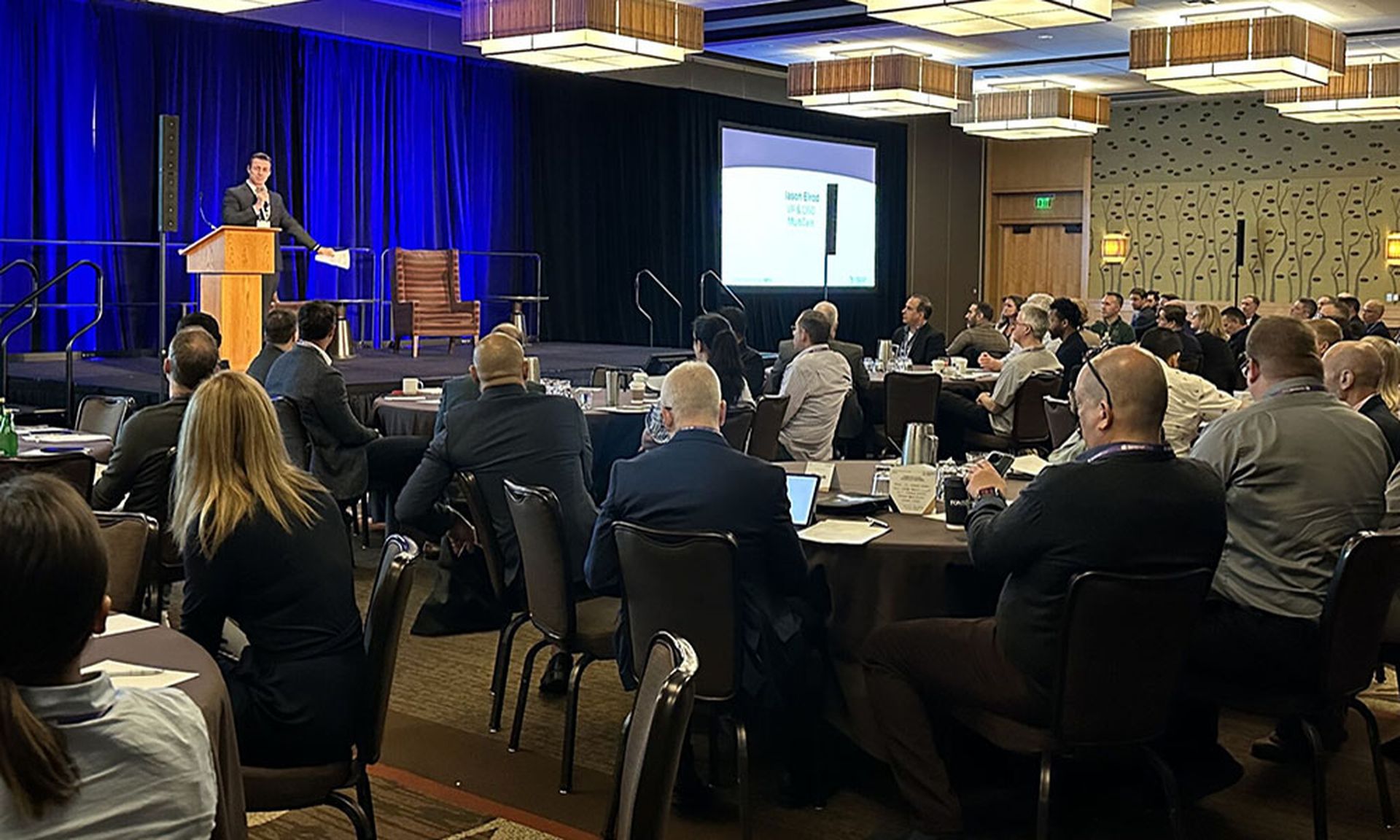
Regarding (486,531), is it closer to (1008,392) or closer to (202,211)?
(1008,392)

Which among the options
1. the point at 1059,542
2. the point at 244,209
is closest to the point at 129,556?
the point at 1059,542

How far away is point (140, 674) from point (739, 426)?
14.9 feet

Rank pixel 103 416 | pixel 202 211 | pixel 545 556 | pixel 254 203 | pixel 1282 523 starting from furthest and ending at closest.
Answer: pixel 202 211 < pixel 254 203 < pixel 103 416 < pixel 545 556 < pixel 1282 523

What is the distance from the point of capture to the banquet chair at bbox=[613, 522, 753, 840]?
11.6 ft

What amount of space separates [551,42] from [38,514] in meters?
8.75

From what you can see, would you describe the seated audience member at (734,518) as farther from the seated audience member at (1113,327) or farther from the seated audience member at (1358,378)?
the seated audience member at (1113,327)

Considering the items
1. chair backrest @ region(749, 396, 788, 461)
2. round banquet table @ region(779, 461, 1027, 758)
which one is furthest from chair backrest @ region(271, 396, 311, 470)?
round banquet table @ region(779, 461, 1027, 758)

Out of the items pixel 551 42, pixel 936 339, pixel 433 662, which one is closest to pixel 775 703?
pixel 433 662

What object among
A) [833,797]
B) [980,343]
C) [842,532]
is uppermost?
[980,343]

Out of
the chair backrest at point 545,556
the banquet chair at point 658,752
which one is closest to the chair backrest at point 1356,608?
the chair backrest at point 545,556

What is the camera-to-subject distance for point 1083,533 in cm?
321

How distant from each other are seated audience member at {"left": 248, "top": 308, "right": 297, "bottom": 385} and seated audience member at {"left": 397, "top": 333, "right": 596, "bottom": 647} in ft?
6.41

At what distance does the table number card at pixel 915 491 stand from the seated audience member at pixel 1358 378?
1.53m

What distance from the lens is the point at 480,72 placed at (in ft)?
48.6
